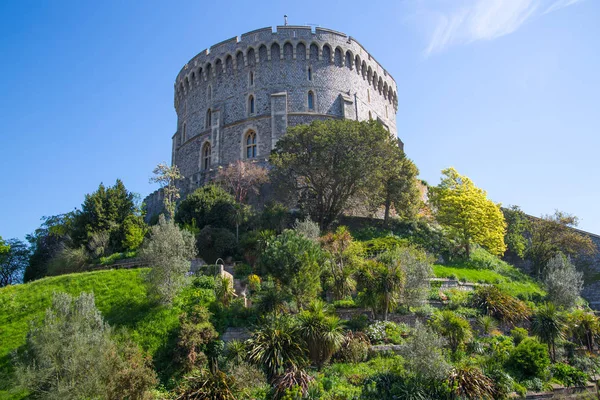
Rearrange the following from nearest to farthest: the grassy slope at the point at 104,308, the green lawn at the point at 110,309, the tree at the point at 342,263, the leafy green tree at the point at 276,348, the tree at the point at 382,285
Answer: the leafy green tree at the point at 276,348 → the green lawn at the point at 110,309 → the grassy slope at the point at 104,308 → the tree at the point at 382,285 → the tree at the point at 342,263

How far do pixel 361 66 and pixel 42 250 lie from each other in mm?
29591

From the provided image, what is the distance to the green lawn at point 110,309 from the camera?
57.4 feet

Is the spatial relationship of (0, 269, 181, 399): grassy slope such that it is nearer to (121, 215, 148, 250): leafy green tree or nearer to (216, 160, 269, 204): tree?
(121, 215, 148, 250): leafy green tree

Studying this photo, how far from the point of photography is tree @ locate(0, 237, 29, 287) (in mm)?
38250

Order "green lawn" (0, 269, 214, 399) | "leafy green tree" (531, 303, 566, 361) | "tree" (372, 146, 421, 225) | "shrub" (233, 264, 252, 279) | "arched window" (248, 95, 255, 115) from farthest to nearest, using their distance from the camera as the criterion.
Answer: "arched window" (248, 95, 255, 115) → "tree" (372, 146, 421, 225) → "shrub" (233, 264, 252, 279) → "leafy green tree" (531, 303, 566, 361) → "green lawn" (0, 269, 214, 399)

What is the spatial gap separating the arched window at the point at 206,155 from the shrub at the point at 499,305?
86.3ft

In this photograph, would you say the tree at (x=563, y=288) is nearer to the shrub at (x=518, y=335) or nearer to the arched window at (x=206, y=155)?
the shrub at (x=518, y=335)

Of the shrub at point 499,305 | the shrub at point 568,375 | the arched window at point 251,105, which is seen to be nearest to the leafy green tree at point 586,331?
the shrub at point 499,305

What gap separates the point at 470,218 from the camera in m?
31.0

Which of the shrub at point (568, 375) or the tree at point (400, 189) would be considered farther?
the tree at point (400, 189)

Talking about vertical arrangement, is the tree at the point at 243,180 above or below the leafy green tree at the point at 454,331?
above

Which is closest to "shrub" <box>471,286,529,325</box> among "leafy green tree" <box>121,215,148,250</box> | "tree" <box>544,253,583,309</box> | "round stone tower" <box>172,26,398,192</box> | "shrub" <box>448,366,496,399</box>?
"tree" <box>544,253,583,309</box>

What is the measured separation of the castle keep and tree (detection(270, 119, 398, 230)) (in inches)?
317

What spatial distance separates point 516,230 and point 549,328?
64.6 ft
